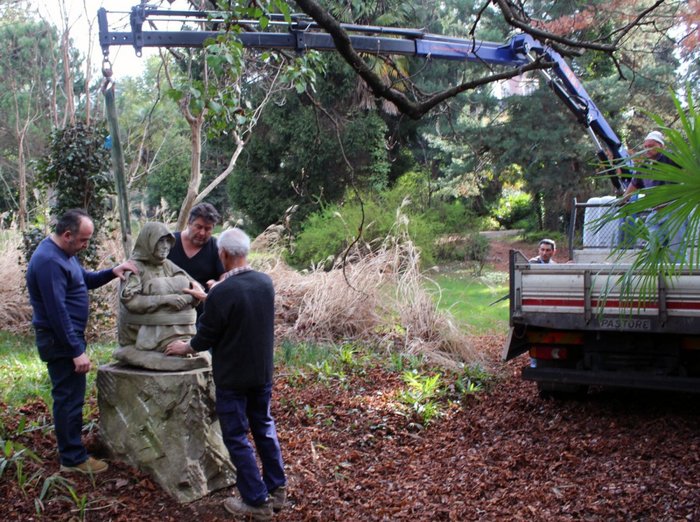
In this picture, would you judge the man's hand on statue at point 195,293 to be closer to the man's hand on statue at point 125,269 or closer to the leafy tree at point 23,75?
the man's hand on statue at point 125,269

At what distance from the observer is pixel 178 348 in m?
4.66

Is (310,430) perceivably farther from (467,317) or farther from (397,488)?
(467,317)

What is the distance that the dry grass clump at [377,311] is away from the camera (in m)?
9.06

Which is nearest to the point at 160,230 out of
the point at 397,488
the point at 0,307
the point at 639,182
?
the point at 397,488

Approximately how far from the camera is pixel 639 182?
7121mm

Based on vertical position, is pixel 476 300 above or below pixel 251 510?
below

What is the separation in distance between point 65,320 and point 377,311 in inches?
237

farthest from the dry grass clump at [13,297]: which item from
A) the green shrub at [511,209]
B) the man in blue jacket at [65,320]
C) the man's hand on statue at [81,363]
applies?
the green shrub at [511,209]

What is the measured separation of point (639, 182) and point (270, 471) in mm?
4788

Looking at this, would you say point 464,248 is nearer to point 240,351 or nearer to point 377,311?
point 377,311

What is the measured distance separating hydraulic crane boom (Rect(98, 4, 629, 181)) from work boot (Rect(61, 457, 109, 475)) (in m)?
3.02

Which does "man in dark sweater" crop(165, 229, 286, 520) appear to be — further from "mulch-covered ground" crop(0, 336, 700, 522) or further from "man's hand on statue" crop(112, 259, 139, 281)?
"man's hand on statue" crop(112, 259, 139, 281)

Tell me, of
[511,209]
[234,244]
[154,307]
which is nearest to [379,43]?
[234,244]

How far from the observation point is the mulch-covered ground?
454cm
